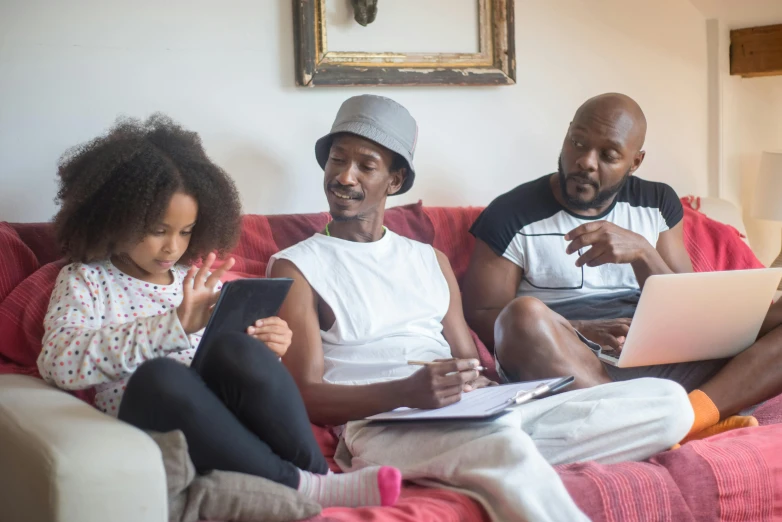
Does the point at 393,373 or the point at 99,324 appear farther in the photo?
the point at 393,373

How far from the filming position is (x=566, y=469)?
1.53 m

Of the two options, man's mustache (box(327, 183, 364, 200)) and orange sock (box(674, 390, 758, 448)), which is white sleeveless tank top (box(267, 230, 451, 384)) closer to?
man's mustache (box(327, 183, 364, 200))

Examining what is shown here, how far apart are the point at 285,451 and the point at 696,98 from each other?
93.2 inches

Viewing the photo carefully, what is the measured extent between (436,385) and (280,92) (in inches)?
43.7

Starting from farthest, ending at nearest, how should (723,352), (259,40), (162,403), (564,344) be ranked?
(259,40) < (723,352) < (564,344) < (162,403)

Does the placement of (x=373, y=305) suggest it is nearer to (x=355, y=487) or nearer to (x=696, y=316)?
(x=355, y=487)

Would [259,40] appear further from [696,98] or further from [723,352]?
[696,98]

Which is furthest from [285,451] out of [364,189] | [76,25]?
[76,25]

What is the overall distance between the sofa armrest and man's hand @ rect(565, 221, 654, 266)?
115 centimetres

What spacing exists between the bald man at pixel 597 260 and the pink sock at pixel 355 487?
530 mm

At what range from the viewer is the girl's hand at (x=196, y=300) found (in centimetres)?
146

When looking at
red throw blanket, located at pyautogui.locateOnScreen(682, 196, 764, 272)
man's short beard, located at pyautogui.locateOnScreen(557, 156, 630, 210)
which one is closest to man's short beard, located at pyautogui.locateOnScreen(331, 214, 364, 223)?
man's short beard, located at pyautogui.locateOnScreen(557, 156, 630, 210)

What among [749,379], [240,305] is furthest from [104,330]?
[749,379]

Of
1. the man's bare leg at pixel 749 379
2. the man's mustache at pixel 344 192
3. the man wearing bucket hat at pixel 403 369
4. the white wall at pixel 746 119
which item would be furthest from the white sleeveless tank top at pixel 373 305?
the white wall at pixel 746 119
